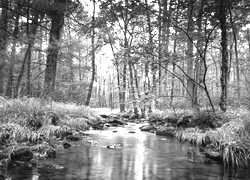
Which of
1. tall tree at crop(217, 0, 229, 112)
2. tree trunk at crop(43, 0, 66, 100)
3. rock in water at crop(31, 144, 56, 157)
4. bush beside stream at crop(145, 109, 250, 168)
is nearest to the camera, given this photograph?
bush beside stream at crop(145, 109, 250, 168)

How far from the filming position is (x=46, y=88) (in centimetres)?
938

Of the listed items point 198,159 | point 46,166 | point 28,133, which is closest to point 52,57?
point 28,133

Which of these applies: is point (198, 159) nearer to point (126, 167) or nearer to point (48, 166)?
point (126, 167)

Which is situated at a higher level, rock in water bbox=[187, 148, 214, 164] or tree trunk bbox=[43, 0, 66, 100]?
tree trunk bbox=[43, 0, 66, 100]

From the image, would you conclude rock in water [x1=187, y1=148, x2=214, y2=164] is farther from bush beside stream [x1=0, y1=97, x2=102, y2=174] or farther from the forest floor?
bush beside stream [x1=0, y1=97, x2=102, y2=174]

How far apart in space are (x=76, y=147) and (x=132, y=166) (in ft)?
8.38

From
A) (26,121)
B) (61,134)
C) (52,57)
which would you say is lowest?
(61,134)

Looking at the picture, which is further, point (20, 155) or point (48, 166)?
point (20, 155)

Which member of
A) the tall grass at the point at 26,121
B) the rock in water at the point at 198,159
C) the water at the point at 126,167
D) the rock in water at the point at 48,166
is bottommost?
the water at the point at 126,167

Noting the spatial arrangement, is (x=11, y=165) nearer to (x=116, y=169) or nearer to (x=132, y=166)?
(x=116, y=169)

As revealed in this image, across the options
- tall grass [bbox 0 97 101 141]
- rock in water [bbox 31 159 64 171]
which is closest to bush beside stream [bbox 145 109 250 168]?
rock in water [bbox 31 159 64 171]

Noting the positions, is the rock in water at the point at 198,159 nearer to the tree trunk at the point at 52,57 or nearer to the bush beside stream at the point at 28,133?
the bush beside stream at the point at 28,133

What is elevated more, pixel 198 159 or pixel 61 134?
pixel 61 134

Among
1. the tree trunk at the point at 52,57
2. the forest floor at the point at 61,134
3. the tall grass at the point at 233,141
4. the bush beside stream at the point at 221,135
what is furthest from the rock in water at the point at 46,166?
the tree trunk at the point at 52,57
